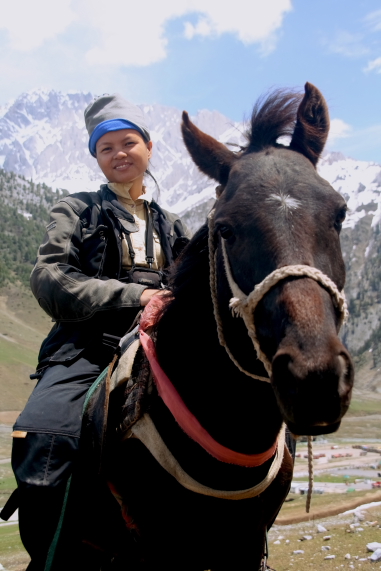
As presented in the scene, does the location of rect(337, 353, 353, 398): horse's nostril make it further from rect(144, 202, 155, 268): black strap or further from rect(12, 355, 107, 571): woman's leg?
rect(144, 202, 155, 268): black strap

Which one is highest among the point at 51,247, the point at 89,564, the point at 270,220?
the point at 270,220

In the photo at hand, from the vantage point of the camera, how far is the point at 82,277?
3.94 meters

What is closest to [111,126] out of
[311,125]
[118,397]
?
[311,125]

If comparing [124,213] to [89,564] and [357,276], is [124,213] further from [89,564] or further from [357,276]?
[357,276]

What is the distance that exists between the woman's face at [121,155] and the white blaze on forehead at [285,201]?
7.83 feet

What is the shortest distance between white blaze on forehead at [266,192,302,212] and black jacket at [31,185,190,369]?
149 cm

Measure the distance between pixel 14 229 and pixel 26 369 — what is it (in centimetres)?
8206

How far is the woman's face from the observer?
484cm

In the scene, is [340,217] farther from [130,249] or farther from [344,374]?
[130,249]

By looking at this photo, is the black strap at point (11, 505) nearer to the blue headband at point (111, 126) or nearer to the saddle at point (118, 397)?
the saddle at point (118, 397)

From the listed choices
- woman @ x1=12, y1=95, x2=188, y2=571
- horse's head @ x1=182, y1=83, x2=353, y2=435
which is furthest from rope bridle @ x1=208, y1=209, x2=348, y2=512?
woman @ x1=12, y1=95, x2=188, y2=571

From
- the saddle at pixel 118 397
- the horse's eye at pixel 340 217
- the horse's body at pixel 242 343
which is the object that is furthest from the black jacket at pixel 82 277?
the horse's eye at pixel 340 217

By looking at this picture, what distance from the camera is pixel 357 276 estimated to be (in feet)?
653

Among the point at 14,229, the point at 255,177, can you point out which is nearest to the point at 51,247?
the point at 255,177
